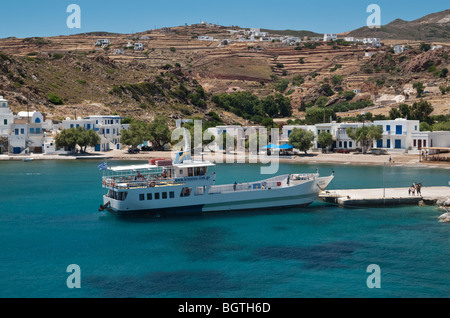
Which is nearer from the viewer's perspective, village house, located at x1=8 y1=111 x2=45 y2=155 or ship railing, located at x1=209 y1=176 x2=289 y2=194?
ship railing, located at x1=209 y1=176 x2=289 y2=194

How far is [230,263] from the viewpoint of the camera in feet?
104

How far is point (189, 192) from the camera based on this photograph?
146 ft

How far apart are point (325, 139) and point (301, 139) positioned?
4.14 meters

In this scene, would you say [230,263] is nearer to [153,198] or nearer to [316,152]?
[153,198]

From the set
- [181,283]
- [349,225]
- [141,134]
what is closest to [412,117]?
[141,134]

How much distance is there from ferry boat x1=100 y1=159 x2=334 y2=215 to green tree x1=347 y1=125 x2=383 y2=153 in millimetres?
41061

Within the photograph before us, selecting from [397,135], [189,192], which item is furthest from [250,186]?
[397,135]

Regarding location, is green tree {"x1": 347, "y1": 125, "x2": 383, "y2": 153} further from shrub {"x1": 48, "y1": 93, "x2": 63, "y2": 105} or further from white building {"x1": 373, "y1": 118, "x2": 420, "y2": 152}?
shrub {"x1": 48, "y1": 93, "x2": 63, "y2": 105}

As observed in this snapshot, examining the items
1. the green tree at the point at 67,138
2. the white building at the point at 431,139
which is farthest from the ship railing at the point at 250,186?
the green tree at the point at 67,138

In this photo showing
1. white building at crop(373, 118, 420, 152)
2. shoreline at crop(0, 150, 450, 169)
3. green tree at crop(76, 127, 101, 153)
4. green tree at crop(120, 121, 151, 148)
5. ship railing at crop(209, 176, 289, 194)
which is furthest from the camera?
green tree at crop(120, 121, 151, 148)

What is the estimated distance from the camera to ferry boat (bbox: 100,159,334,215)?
42875 mm

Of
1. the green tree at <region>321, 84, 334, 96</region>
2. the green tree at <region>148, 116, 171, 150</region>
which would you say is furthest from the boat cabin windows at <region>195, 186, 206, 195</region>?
the green tree at <region>321, 84, 334, 96</region>

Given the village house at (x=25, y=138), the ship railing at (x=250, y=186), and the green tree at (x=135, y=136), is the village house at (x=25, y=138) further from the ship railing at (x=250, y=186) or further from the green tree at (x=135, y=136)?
the ship railing at (x=250, y=186)

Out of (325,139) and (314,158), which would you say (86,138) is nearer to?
(314,158)
